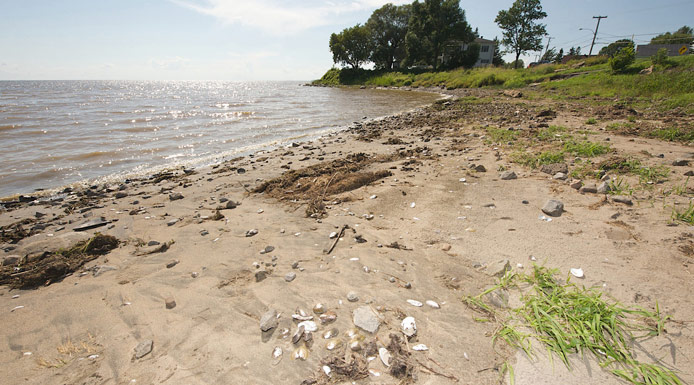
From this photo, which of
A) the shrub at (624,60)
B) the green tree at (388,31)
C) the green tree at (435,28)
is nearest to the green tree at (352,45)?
the green tree at (388,31)

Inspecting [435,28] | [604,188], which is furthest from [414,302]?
[435,28]

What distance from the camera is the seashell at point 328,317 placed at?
272cm

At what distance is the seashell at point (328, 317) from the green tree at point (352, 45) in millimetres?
76545

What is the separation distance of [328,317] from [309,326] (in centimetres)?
20

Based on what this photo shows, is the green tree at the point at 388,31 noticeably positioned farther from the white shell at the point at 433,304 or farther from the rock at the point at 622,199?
the white shell at the point at 433,304

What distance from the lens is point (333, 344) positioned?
2.46m

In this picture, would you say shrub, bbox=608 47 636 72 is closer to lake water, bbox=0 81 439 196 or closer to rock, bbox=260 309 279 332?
lake water, bbox=0 81 439 196

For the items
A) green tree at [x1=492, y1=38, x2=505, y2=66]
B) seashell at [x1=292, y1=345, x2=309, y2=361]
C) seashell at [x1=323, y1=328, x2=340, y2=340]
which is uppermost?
green tree at [x1=492, y1=38, x2=505, y2=66]

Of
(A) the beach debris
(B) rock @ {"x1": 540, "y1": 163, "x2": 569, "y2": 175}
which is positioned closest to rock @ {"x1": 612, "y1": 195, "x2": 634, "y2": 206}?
(B) rock @ {"x1": 540, "y1": 163, "x2": 569, "y2": 175}

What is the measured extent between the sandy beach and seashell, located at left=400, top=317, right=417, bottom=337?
56mm

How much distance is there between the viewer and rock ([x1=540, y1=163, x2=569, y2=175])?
5912 mm

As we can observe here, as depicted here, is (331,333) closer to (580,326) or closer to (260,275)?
(260,275)

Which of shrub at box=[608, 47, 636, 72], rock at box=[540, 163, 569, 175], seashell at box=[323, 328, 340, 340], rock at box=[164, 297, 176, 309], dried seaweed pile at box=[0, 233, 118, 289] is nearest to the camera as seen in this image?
seashell at box=[323, 328, 340, 340]

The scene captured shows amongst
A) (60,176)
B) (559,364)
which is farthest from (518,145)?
(60,176)
